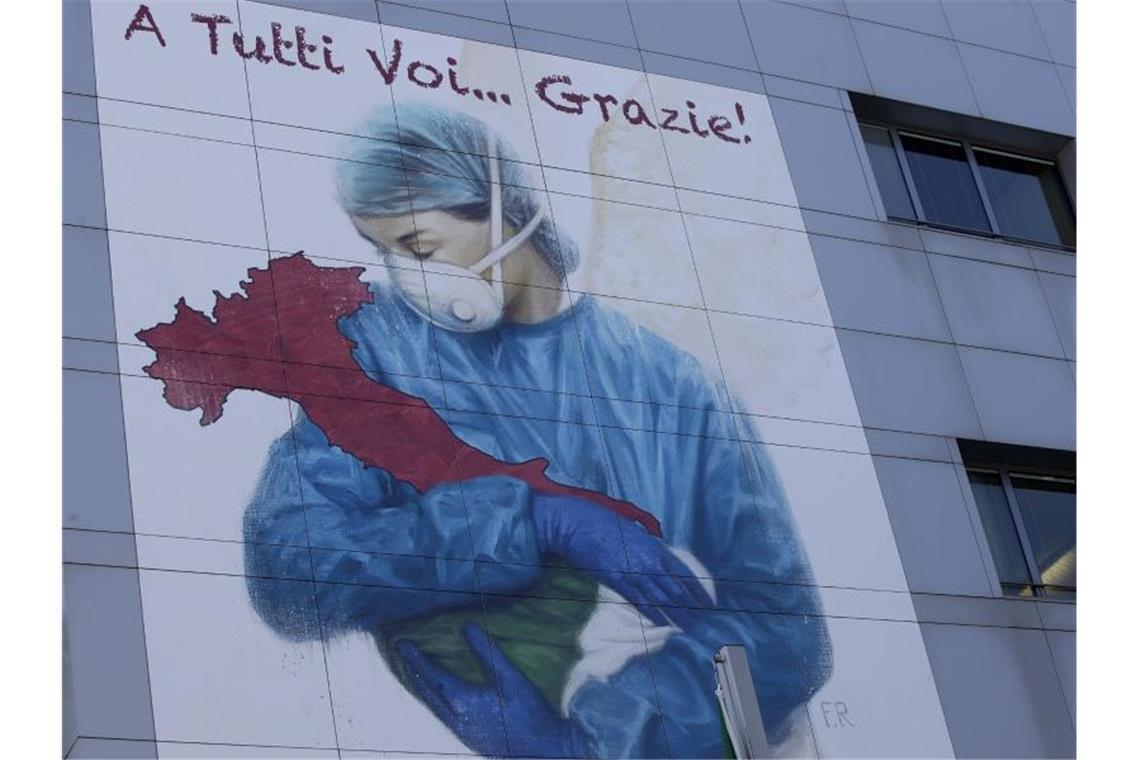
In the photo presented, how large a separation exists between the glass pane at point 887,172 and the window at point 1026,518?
3269 mm

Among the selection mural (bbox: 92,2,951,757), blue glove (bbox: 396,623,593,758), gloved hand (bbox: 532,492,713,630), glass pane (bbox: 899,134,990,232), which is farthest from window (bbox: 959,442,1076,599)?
blue glove (bbox: 396,623,593,758)

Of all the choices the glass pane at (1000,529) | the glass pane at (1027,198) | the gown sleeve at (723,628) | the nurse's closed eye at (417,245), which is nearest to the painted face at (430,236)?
the nurse's closed eye at (417,245)

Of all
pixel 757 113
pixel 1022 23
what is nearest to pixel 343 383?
pixel 757 113

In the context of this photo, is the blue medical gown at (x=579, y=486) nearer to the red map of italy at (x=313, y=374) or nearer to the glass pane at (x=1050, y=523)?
the red map of italy at (x=313, y=374)

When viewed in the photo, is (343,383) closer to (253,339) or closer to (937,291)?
(253,339)

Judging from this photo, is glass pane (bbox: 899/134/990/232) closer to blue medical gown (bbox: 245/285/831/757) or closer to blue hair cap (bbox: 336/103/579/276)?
blue medical gown (bbox: 245/285/831/757)

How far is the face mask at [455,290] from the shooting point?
18.9 meters

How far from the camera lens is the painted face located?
1916cm

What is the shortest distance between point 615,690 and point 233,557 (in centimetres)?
347

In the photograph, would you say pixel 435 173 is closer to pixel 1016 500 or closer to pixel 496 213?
pixel 496 213

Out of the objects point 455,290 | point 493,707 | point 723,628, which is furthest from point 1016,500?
point 493,707

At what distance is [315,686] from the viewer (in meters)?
16.2

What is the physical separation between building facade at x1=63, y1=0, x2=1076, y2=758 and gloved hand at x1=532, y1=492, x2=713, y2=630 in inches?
1.6

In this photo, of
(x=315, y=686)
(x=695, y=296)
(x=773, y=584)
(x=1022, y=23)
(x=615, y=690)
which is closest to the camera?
(x=315, y=686)
